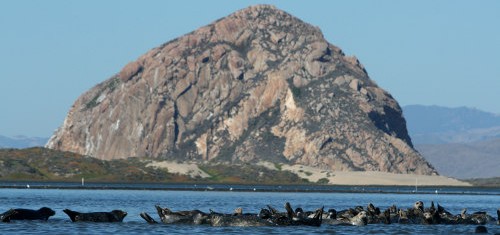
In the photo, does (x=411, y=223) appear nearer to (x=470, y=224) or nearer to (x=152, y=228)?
(x=470, y=224)

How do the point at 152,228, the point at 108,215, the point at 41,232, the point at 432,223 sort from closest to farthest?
1. the point at 41,232
2. the point at 152,228
3. the point at 108,215
4. the point at 432,223

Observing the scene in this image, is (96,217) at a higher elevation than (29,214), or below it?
below

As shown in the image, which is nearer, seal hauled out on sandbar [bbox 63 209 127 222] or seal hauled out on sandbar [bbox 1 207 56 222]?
seal hauled out on sandbar [bbox 1 207 56 222]

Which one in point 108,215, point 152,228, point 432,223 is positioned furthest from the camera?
point 432,223

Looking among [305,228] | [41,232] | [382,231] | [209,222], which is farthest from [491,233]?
[41,232]

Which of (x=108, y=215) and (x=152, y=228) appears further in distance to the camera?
(x=108, y=215)

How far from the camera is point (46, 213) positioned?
83562 millimetres

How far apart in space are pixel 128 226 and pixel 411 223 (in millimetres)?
23176

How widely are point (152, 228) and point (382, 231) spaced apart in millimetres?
15537

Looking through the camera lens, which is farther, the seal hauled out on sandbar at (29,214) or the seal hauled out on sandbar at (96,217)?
the seal hauled out on sandbar at (96,217)

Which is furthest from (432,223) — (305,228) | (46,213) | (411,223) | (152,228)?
(46,213)

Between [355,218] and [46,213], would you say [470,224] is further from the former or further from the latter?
[46,213]

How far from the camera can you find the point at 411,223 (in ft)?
292

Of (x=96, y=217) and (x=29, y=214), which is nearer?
(x=96, y=217)
